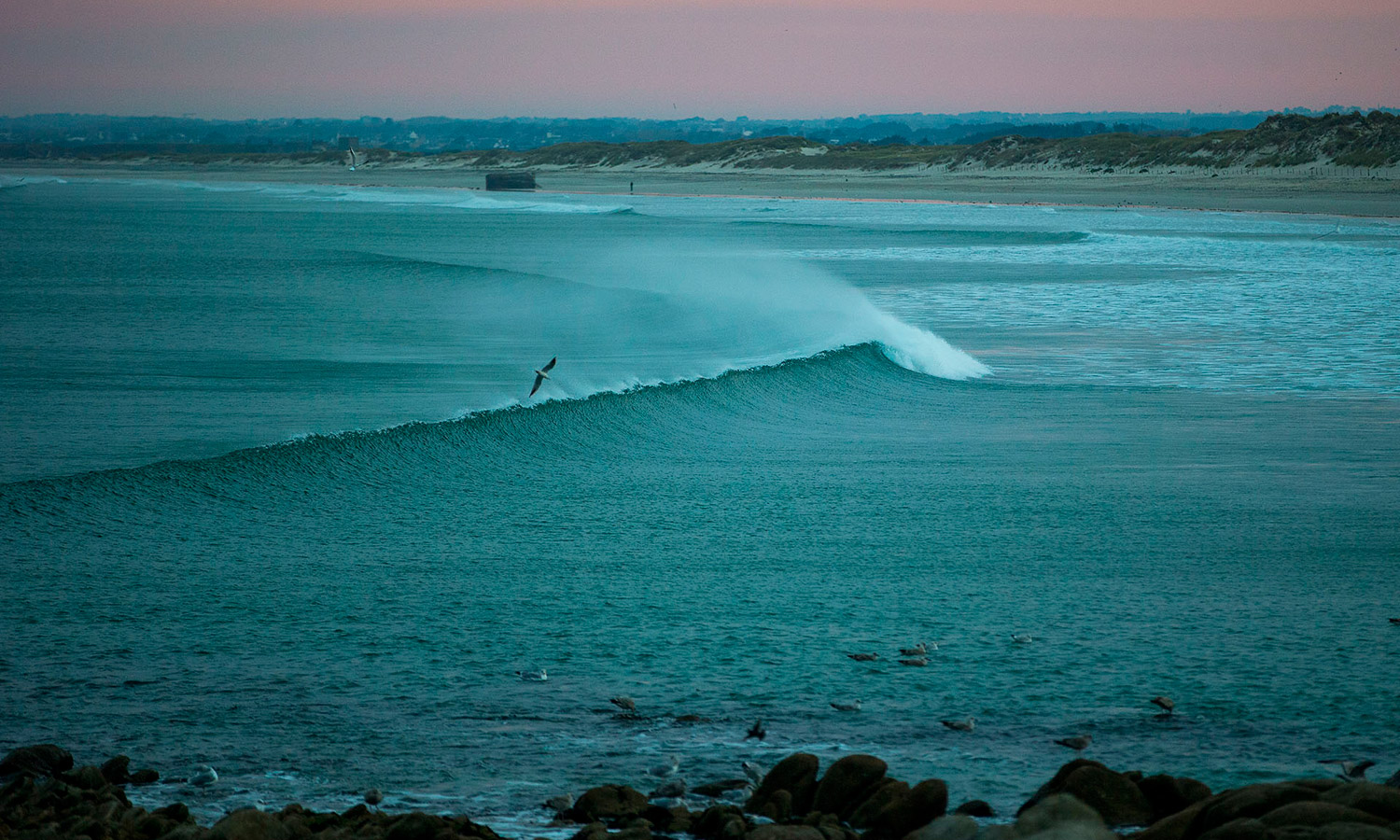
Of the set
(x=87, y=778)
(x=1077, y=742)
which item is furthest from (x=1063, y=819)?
(x=87, y=778)

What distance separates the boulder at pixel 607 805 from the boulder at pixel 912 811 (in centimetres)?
91

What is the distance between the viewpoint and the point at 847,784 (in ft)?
16.3

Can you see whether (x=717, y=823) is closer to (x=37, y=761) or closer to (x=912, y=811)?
(x=912, y=811)

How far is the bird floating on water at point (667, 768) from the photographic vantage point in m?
5.38

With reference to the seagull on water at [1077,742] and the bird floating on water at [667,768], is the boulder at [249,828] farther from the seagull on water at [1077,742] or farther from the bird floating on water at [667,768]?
the seagull on water at [1077,742]

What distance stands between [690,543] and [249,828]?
5.03 m

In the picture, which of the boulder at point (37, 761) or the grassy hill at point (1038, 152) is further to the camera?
the grassy hill at point (1038, 152)

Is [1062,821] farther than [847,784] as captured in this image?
No

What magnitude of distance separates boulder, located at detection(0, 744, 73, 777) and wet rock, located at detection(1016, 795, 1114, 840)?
13.0 feet

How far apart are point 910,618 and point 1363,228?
4047 centimetres

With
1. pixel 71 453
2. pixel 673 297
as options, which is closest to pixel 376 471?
pixel 71 453

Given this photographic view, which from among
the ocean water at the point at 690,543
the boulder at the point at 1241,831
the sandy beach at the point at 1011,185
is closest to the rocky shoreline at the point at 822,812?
the boulder at the point at 1241,831

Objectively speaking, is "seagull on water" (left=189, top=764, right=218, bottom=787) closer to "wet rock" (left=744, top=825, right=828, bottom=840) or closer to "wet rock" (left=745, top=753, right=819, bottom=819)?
"wet rock" (left=745, top=753, right=819, bottom=819)

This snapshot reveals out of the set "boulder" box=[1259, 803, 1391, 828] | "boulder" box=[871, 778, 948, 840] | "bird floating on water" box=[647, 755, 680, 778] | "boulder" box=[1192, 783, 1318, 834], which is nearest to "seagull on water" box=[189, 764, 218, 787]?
"bird floating on water" box=[647, 755, 680, 778]
